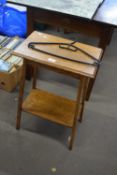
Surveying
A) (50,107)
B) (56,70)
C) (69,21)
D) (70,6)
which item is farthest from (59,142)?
(70,6)

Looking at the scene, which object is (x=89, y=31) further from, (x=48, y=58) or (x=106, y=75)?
(x=106, y=75)

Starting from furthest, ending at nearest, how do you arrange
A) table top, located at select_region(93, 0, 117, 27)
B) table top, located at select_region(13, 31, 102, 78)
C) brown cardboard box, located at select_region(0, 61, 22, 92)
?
brown cardboard box, located at select_region(0, 61, 22, 92), table top, located at select_region(93, 0, 117, 27), table top, located at select_region(13, 31, 102, 78)

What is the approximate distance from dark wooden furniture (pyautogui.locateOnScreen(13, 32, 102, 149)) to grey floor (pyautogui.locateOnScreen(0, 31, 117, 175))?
0.09m

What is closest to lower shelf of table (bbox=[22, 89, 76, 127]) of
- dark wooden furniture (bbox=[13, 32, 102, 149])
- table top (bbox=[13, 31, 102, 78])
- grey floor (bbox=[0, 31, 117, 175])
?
dark wooden furniture (bbox=[13, 32, 102, 149])

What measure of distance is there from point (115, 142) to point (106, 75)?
2.67ft

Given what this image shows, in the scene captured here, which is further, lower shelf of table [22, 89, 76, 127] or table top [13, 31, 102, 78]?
lower shelf of table [22, 89, 76, 127]

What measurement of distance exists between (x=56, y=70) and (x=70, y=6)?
1.85 ft

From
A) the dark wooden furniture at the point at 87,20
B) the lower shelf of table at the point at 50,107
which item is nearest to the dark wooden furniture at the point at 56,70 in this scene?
the lower shelf of table at the point at 50,107

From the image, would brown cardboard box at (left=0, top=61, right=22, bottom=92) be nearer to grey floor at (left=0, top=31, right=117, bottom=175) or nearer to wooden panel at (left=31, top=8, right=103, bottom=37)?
grey floor at (left=0, top=31, right=117, bottom=175)

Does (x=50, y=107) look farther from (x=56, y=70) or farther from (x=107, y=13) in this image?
(x=107, y=13)

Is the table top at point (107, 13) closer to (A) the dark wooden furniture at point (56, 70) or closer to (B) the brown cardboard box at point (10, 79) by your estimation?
(A) the dark wooden furniture at point (56, 70)

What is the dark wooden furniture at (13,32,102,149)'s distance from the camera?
4.33 feet

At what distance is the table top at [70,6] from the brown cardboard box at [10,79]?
569 mm

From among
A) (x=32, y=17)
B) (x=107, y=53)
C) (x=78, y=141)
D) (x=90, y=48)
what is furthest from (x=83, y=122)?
(x=107, y=53)
